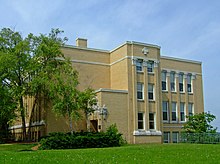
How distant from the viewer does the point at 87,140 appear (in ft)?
85.8

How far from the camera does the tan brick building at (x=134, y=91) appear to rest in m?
33.8

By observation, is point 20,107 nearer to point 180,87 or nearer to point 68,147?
point 68,147

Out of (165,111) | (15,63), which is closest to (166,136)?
(165,111)

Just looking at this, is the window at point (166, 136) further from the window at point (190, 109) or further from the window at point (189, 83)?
the window at point (189, 83)

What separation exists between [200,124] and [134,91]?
811 centimetres

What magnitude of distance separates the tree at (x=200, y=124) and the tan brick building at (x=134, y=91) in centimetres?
281

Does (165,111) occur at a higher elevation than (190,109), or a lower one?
lower

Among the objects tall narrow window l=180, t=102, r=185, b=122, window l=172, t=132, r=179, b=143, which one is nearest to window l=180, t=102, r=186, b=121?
tall narrow window l=180, t=102, r=185, b=122

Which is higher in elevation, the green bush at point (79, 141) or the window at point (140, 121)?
the window at point (140, 121)

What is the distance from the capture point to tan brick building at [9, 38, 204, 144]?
33.8 meters

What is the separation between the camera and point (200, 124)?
36.3 metres

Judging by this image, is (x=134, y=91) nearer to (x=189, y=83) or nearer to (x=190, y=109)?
(x=190, y=109)

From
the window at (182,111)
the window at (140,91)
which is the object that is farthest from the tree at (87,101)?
the window at (182,111)

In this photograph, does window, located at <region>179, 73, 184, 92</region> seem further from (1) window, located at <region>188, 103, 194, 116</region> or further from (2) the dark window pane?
(2) the dark window pane
